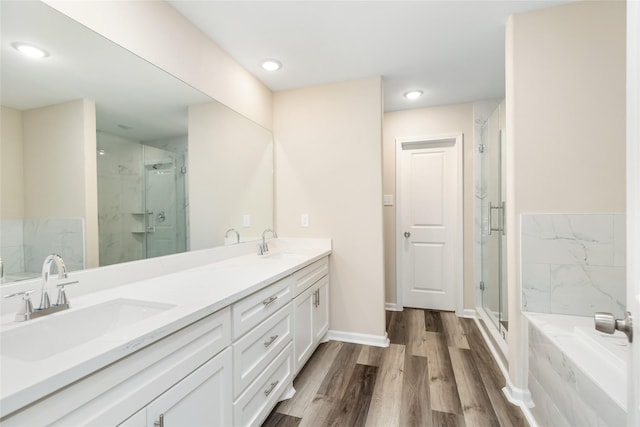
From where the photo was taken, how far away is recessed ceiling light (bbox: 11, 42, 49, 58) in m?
1.00

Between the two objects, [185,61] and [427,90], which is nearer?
[185,61]

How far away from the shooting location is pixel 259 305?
1397 mm

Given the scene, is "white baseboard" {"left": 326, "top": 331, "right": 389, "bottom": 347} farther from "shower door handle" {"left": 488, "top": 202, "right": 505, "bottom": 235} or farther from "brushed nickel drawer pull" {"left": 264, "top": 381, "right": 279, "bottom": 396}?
"shower door handle" {"left": 488, "top": 202, "right": 505, "bottom": 235}

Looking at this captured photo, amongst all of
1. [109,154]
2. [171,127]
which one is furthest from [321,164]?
[109,154]

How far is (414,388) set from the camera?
181cm

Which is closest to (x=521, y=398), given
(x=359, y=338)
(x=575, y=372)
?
(x=575, y=372)

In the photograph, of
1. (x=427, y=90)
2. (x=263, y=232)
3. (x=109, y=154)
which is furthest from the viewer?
(x=427, y=90)

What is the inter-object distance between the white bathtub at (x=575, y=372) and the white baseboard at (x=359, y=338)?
1.06m

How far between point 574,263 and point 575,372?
70cm

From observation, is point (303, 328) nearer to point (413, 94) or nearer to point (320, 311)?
point (320, 311)

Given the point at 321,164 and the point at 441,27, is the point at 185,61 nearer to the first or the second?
the point at 321,164

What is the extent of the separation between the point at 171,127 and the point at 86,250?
0.85m

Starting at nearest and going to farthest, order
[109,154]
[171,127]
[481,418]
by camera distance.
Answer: [109,154]
[481,418]
[171,127]

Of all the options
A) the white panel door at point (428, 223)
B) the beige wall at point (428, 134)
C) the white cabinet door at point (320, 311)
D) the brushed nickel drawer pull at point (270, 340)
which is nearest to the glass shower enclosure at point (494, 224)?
the beige wall at point (428, 134)
